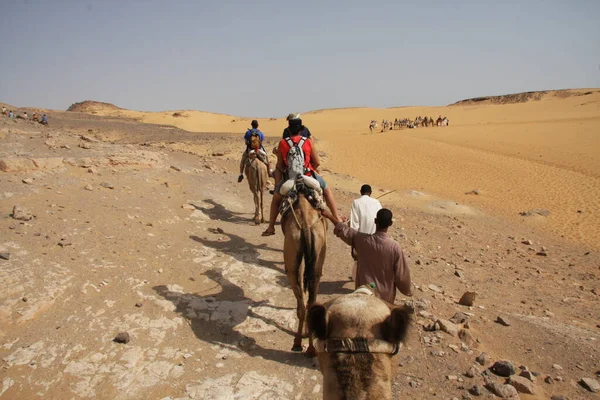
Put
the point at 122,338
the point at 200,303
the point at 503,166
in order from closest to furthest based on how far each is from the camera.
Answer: the point at 122,338 → the point at 200,303 → the point at 503,166

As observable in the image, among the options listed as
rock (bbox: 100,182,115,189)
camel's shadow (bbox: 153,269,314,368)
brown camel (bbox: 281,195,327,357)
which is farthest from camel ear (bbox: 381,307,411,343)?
rock (bbox: 100,182,115,189)

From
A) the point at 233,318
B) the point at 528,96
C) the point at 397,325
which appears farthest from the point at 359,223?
the point at 528,96

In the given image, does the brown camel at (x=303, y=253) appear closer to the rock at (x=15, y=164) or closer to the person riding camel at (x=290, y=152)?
the person riding camel at (x=290, y=152)

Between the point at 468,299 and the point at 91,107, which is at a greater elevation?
the point at 91,107

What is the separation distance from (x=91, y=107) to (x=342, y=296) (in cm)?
7572

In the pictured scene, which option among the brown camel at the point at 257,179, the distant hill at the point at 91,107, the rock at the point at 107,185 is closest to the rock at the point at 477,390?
the brown camel at the point at 257,179

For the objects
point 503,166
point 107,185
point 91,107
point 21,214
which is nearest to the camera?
point 21,214

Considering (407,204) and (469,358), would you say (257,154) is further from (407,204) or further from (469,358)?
(407,204)

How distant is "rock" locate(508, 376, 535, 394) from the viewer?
14.5 feet

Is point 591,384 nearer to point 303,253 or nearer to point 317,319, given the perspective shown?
point 303,253

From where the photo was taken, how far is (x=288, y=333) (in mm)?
5500

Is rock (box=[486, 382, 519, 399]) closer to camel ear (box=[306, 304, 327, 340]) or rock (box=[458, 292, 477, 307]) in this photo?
rock (box=[458, 292, 477, 307])

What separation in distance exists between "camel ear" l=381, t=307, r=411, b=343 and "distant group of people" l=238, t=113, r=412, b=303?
197cm

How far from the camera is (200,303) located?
5.92 m
